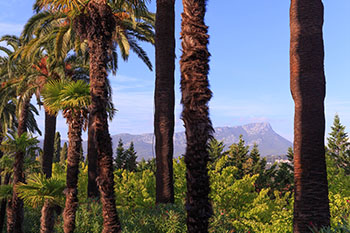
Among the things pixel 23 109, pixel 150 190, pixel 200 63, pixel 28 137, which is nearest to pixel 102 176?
pixel 200 63

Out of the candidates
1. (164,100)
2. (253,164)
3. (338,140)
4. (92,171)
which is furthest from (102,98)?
(338,140)

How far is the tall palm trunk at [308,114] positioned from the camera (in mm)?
8383

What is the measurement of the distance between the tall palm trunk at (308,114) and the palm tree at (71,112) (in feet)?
23.8

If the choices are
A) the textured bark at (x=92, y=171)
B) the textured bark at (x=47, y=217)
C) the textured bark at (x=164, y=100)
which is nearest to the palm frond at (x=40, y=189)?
the textured bark at (x=47, y=217)

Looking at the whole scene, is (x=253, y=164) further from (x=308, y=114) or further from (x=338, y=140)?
(x=308, y=114)

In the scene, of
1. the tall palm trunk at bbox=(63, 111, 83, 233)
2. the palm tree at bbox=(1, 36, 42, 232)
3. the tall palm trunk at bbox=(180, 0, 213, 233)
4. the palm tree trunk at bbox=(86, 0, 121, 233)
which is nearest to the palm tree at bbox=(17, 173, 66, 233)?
the tall palm trunk at bbox=(63, 111, 83, 233)

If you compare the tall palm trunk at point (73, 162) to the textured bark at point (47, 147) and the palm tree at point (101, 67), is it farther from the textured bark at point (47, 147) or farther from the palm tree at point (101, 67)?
the textured bark at point (47, 147)

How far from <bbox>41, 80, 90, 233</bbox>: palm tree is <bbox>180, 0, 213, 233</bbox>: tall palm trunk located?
659cm

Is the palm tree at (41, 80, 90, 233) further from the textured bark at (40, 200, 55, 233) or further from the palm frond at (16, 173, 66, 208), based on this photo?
the palm frond at (16, 173, 66, 208)

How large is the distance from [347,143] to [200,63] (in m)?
61.2

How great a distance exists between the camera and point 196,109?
268 inches

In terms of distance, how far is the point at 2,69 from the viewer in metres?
32.0

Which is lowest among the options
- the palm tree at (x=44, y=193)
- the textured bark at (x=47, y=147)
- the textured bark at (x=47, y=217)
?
the textured bark at (x=47, y=217)

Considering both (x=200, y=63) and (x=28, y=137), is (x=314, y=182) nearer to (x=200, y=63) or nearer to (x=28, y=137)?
(x=200, y=63)
